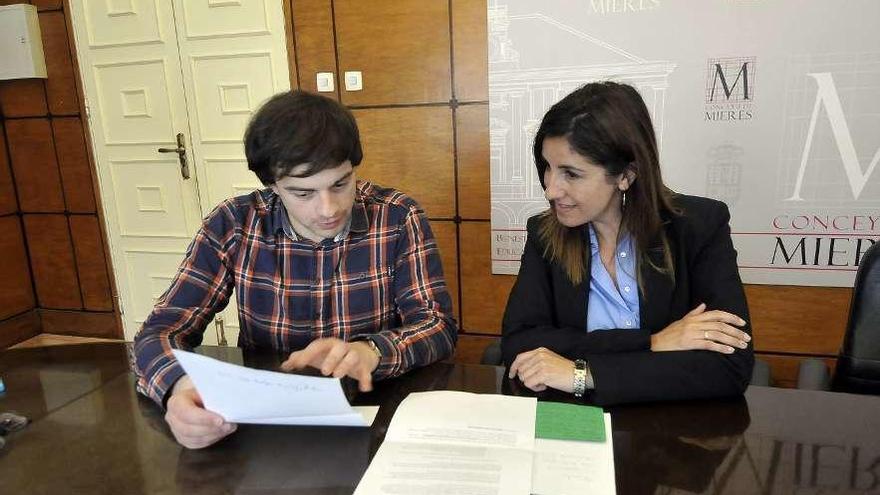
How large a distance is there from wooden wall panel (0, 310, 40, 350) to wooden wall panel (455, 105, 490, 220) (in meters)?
3.11

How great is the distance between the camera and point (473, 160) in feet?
9.63

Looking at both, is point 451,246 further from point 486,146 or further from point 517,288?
point 517,288

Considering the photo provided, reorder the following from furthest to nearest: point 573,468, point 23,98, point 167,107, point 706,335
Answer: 1. point 23,98
2. point 167,107
3. point 706,335
4. point 573,468

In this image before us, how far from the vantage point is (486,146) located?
9.50 ft

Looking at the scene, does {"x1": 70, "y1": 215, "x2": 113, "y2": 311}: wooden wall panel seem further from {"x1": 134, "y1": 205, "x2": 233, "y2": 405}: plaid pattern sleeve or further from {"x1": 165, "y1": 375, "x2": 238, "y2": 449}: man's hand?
{"x1": 165, "y1": 375, "x2": 238, "y2": 449}: man's hand

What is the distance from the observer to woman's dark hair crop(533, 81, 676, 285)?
139 centimetres

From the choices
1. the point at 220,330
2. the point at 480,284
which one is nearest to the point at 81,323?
the point at 220,330

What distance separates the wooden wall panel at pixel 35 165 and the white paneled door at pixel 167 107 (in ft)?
1.17

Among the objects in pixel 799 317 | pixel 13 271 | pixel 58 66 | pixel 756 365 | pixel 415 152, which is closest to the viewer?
pixel 756 365

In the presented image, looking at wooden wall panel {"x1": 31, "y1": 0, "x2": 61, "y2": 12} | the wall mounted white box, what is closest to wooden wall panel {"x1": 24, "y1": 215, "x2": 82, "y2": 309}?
the wall mounted white box

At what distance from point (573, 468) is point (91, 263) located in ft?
12.6

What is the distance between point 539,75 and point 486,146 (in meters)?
0.42

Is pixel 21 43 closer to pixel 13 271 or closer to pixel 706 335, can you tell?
pixel 13 271

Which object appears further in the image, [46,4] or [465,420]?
[46,4]
